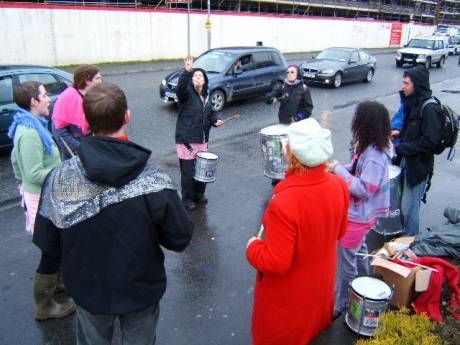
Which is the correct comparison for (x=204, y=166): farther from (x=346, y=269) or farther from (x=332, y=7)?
(x=332, y=7)

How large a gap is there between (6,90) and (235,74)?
22.1 feet

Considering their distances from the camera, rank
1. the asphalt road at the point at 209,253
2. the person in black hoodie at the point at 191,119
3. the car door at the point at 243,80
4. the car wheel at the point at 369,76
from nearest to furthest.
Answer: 1. the asphalt road at the point at 209,253
2. the person in black hoodie at the point at 191,119
3. the car door at the point at 243,80
4. the car wheel at the point at 369,76

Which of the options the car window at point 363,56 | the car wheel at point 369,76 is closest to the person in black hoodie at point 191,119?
the car window at point 363,56

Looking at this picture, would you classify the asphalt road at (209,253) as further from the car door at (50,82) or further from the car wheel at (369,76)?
the car wheel at (369,76)

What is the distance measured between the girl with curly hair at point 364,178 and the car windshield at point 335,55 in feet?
51.6

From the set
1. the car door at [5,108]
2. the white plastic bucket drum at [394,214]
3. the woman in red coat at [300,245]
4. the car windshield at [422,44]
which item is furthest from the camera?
the car windshield at [422,44]

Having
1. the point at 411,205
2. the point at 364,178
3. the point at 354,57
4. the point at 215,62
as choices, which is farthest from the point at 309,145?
the point at 354,57

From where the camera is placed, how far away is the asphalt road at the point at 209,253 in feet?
11.4

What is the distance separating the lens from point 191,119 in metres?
5.32

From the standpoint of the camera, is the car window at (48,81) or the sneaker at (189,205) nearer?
the sneaker at (189,205)

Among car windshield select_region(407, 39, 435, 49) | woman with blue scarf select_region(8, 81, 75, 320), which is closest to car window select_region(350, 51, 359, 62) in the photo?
car windshield select_region(407, 39, 435, 49)

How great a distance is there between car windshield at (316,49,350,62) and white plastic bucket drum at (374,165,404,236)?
14441 mm

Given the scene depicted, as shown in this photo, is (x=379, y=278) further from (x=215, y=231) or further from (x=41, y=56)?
(x=41, y=56)

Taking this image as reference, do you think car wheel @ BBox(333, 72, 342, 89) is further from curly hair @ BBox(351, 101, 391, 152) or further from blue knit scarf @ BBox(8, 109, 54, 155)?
blue knit scarf @ BBox(8, 109, 54, 155)
